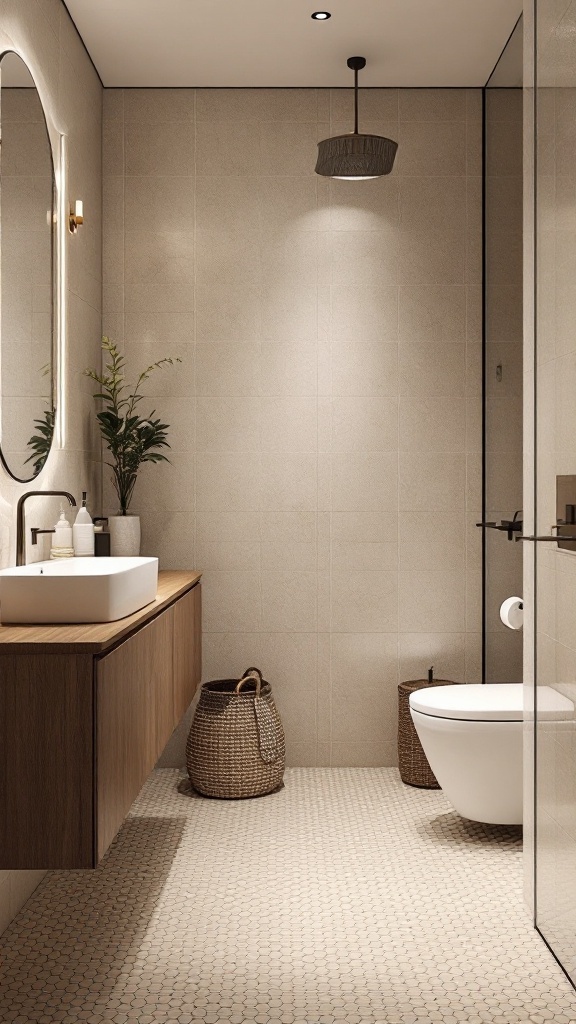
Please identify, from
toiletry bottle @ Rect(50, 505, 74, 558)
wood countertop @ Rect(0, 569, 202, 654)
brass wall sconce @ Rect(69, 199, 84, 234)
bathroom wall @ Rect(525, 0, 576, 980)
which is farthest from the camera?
brass wall sconce @ Rect(69, 199, 84, 234)

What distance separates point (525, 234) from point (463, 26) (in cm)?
127

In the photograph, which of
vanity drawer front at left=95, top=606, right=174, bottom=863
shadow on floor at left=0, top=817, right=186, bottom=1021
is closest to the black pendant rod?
vanity drawer front at left=95, top=606, right=174, bottom=863

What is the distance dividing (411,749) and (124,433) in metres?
1.64

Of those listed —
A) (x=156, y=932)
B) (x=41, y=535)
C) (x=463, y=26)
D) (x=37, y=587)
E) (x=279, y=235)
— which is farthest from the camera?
(x=279, y=235)

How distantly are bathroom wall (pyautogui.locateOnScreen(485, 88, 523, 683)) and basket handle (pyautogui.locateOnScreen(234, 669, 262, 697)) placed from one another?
0.92m

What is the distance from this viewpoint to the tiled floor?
2096 mm

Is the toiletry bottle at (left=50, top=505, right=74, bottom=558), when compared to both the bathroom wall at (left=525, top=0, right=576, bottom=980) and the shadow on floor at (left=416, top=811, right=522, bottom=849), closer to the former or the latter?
the bathroom wall at (left=525, top=0, right=576, bottom=980)

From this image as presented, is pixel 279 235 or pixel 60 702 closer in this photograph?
pixel 60 702

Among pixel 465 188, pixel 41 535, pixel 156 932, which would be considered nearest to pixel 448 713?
pixel 156 932

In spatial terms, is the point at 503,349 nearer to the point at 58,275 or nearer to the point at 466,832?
the point at 58,275

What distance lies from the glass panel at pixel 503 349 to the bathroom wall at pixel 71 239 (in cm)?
154

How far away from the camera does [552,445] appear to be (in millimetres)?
2312

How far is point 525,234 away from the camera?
2.53 m

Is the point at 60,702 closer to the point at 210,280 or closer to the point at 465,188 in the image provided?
the point at 210,280
